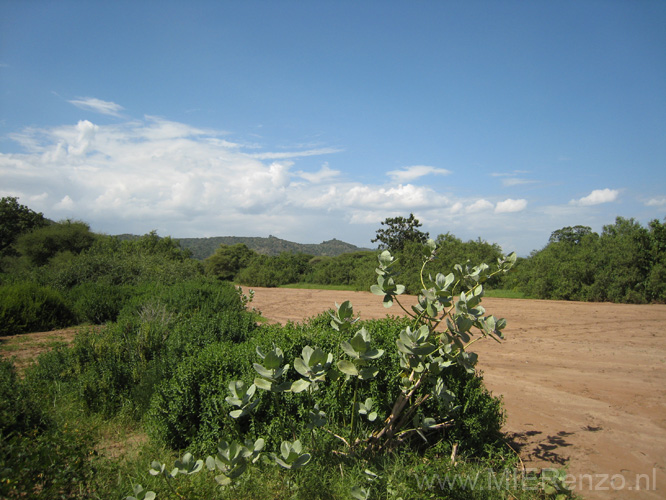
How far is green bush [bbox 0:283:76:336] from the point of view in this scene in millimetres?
9656

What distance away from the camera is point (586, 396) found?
574 cm

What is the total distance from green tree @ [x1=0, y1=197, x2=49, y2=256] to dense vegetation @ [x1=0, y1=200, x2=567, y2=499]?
33.3 m

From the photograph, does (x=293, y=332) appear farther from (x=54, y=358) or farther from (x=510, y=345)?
(x=510, y=345)

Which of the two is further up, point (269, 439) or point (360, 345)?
point (360, 345)

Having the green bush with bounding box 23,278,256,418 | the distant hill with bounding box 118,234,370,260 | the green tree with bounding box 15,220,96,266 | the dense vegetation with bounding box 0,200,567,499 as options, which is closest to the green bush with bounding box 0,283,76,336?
the green bush with bounding box 23,278,256,418

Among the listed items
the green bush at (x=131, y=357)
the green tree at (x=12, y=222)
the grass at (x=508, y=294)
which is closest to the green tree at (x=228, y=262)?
the green tree at (x=12, y=222)

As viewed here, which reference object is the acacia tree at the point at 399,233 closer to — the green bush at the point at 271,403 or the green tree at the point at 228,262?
the green tree at the point at 228,262

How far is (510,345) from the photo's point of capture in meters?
9.28

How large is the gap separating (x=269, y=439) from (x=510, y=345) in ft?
24.7

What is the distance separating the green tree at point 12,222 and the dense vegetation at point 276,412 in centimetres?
3330

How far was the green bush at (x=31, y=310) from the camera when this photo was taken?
966 centimetres

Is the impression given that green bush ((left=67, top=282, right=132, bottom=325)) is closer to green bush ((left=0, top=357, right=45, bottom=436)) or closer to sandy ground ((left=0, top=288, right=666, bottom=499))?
sandy ground ((left=0, top=288, right=666, bottom=499))

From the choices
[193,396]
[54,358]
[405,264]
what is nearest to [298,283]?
[405,264]

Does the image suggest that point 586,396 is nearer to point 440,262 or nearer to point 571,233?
point 440,262
